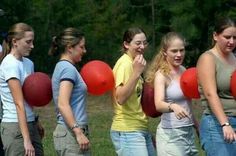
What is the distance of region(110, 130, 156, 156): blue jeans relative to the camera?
5.55 meters

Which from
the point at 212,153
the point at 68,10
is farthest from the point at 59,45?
the point at 68,10

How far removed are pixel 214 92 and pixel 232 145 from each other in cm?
45

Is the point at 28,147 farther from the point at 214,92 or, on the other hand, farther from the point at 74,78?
the point at 214,92

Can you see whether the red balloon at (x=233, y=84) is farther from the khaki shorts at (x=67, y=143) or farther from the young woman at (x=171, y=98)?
Result: the khaki shorts at (x=67, y=143)

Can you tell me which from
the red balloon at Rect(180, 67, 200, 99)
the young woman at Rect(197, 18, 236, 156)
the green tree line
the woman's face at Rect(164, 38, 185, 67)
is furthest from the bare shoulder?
the green tree line

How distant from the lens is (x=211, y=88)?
16.4ft

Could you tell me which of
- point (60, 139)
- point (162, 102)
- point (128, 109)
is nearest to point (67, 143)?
point (60, 139)

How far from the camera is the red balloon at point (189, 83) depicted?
5.46 metres

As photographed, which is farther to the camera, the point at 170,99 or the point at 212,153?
the point at 170,99

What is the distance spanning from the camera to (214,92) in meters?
5.00

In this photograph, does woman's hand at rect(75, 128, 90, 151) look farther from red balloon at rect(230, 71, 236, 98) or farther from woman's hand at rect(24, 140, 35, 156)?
red balloon at rect(230, 71, 236, 98)

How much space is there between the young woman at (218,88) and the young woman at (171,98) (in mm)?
356

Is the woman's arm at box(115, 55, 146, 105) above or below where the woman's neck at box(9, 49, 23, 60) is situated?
below

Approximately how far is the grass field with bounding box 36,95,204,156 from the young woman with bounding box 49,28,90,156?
4.13 m
